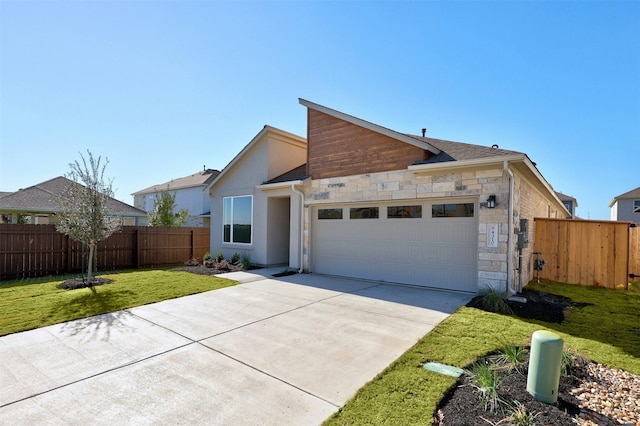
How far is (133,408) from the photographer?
3.03 metres

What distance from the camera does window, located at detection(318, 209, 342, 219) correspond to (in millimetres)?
10664

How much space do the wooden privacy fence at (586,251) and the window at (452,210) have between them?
468 cm

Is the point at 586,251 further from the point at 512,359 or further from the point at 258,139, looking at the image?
the point at 258,139

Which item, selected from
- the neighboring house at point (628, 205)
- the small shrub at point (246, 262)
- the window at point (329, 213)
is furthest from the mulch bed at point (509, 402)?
the neighboring house at point (628, 205)

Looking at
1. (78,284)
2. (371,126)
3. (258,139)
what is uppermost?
(258,139)

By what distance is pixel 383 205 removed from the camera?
377 inches

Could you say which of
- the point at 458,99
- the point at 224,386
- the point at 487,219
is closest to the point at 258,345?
the point at 224,386

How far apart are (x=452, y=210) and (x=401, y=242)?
67.6 inches

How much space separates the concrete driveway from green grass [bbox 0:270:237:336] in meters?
0.65

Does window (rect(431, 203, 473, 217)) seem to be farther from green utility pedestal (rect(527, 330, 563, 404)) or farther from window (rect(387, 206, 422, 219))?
green utility pedestal (rect(527, 330, 563, 404))

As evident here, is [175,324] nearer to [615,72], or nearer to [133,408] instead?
[133,408]

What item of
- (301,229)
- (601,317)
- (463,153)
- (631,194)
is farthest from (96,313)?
(631,194)

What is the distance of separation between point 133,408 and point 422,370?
319 cm

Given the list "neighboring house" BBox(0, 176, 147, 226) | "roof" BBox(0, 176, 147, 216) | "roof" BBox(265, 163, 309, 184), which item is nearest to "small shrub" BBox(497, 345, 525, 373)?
"roof" BBox(265, 163, 309, 184)
